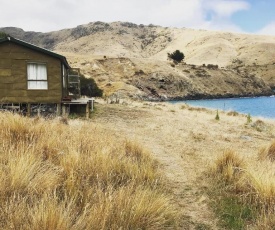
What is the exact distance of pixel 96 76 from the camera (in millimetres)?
78625

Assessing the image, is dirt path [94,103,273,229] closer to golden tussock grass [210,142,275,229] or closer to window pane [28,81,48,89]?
golden tussock grass [210,142,275,229]

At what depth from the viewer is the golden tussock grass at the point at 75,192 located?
4.31m

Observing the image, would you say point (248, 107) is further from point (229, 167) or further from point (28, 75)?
point (229, 167)

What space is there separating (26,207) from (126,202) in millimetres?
1360

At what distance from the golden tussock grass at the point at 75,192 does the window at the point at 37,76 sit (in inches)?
590

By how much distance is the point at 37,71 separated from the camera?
22516mm

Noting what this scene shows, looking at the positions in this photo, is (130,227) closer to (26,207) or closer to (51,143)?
(26,207)

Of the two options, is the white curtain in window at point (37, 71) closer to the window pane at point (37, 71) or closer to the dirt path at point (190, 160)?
the window pane at point (37, 71)

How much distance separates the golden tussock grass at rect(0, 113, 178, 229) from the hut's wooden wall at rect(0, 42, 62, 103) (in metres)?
15.0

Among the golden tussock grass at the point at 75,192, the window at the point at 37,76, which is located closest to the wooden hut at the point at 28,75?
the window at the point at 37,76

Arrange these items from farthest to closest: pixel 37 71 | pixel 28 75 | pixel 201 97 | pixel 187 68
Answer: pixel 187 68 → pixel 201 97 → pixel 37 71 → pixel 28 75

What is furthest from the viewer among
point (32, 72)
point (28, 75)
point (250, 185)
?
point (32, 72)

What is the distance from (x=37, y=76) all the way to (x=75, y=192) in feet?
60.7

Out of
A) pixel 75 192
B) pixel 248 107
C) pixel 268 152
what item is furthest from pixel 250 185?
pixel 248 107
